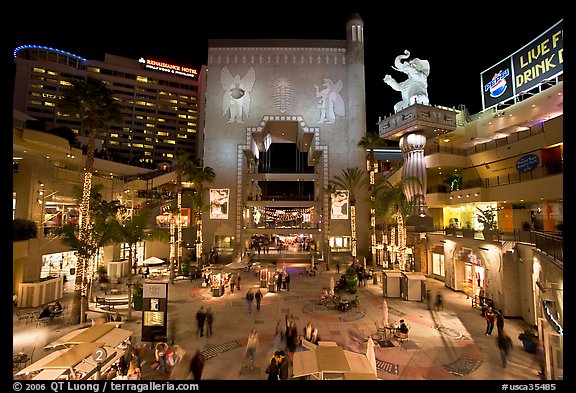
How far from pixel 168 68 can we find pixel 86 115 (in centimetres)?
9666

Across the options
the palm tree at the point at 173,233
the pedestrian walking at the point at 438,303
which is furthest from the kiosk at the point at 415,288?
the palm tree at the point at 173,233

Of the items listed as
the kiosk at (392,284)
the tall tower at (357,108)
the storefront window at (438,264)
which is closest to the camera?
the kiosk at (392,284)

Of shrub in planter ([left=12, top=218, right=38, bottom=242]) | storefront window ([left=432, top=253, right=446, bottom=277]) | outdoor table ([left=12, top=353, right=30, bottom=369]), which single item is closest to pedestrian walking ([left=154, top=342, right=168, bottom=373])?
outdoor table ([left=12, top=353, right=30, bottom=369])

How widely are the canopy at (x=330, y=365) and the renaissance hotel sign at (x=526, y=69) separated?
2323 cm

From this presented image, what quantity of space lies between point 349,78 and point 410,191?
71.5ft

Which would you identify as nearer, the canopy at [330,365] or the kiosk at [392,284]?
the canopy at [330,365]

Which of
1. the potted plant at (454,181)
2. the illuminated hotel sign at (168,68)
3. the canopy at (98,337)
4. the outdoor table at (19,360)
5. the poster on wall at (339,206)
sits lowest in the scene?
the outdoor table at (19,360)

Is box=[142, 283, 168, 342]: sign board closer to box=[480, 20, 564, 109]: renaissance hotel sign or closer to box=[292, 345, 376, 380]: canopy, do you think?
box=[292, 345, 376, 380]: canopy

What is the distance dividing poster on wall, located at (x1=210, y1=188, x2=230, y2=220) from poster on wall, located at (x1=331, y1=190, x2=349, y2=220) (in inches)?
574

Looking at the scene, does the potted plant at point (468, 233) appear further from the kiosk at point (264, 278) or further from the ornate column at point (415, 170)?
the kiosk at point (264, 278)

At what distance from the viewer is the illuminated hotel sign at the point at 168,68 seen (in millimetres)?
97875

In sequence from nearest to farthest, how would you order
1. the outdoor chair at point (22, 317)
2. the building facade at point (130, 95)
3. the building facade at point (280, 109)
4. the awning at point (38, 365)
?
the awning at point (38, 365) → the outdoor chair at point (22, 317) → the building facade at point (280, 109) → the building facade at point (130, 95)

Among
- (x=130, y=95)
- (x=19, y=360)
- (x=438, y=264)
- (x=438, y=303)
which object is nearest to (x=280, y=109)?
(x=438, y=264)

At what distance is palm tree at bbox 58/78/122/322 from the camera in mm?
16719
